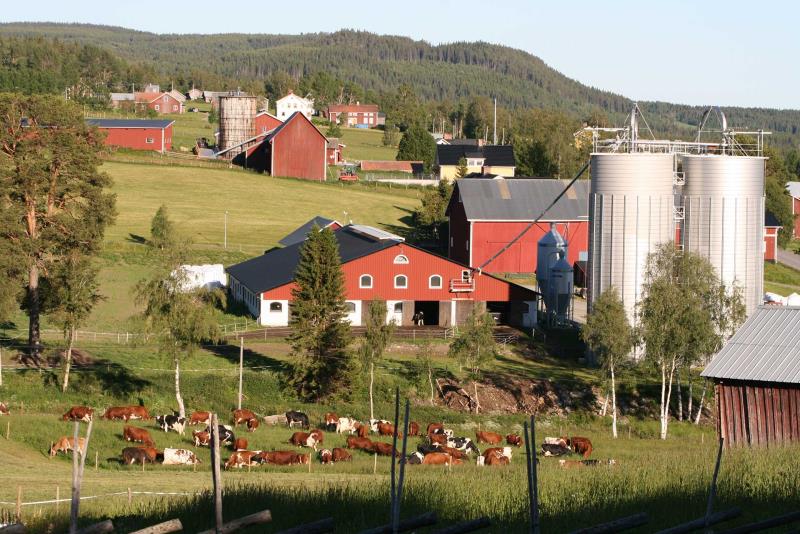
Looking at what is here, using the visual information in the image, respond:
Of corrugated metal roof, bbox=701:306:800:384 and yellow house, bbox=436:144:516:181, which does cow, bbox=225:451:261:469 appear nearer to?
corrugated metal roof, bbox=701:306:800:384

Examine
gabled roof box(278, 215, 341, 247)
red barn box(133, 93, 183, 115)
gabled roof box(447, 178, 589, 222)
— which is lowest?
gabled roof box(278, 215, 341, 247)

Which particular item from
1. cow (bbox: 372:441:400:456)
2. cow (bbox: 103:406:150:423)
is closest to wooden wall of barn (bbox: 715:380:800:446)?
cow (bbox: 372:441:400:456)

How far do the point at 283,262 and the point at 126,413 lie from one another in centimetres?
2424

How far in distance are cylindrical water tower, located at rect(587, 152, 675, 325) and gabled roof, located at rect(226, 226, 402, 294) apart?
36.5ft

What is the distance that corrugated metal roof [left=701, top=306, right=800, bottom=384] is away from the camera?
113 ft

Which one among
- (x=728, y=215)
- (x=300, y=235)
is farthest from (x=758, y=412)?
(x=300, y=235)

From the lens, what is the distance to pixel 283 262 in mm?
64875

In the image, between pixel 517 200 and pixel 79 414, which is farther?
pixel 517 200

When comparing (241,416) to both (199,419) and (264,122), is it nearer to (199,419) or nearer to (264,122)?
(199,419)

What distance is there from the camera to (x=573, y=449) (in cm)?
4053

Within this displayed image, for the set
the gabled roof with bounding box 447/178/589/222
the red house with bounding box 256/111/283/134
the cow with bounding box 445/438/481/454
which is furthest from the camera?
the red house with bounding box 256/111/283/134

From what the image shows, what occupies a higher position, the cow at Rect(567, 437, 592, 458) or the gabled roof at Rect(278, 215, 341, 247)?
the gabled roof at Rect(278, 215, 341, 247)

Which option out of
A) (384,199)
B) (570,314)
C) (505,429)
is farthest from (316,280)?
(384,199)

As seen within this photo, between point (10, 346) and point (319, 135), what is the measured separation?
6373cm
